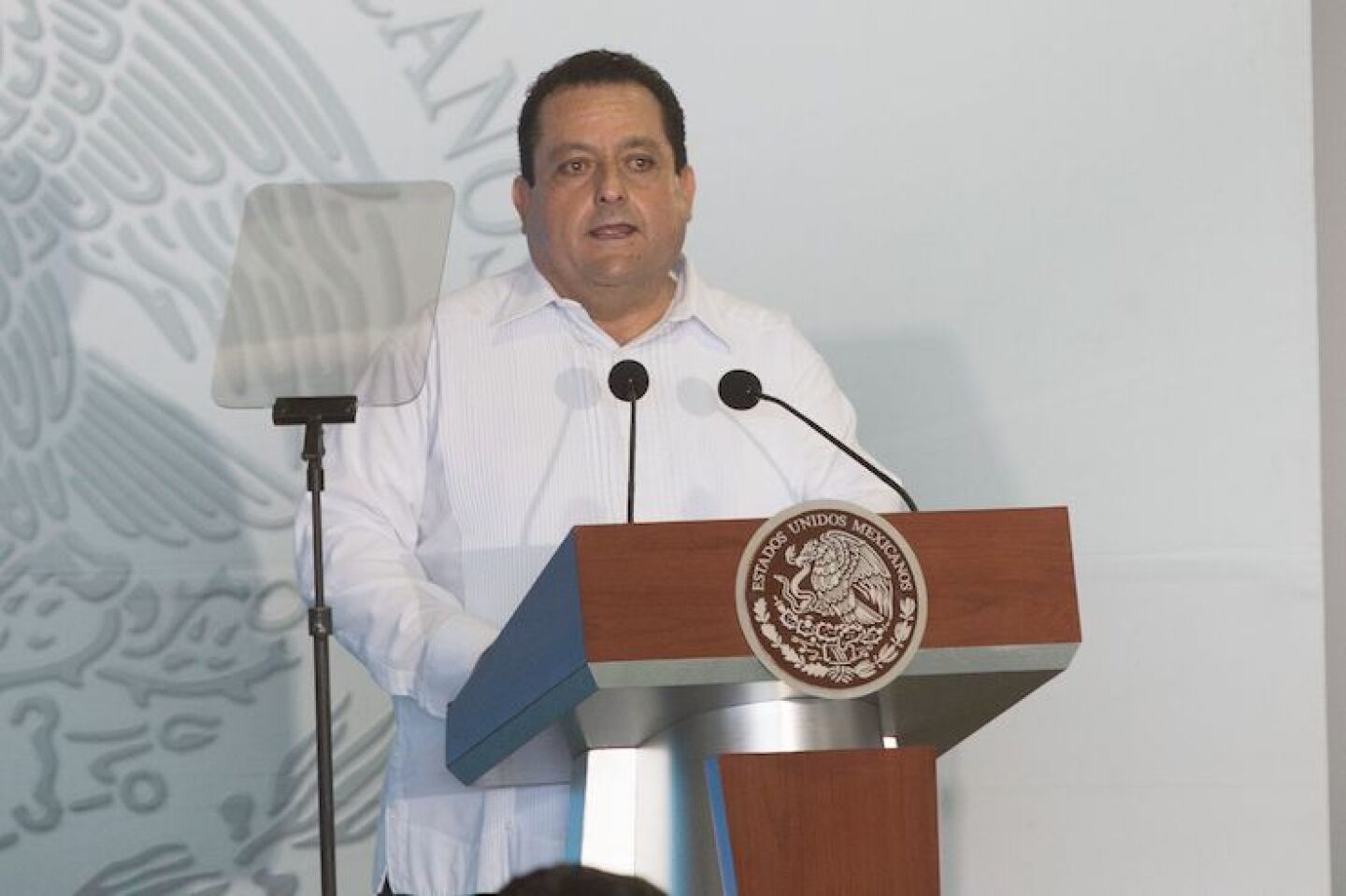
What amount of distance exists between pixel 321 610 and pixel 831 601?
2.67ft

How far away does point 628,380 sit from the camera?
2537mm

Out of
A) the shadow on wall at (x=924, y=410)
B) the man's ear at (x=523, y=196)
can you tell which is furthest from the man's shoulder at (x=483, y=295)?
the shadow on wall at (x=924, y=410)

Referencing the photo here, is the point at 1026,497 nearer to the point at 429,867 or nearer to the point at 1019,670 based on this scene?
the point at 429,867

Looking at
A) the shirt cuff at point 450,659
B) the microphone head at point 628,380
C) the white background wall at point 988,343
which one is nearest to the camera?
the shirt cuff at point 450,659

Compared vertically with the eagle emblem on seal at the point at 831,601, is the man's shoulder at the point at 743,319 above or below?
above

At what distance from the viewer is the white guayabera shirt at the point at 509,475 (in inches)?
104

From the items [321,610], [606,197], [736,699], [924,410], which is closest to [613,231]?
[606,197]

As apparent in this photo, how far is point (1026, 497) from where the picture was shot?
3.80 metres

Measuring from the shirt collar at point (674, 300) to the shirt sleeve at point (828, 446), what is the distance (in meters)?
0.15

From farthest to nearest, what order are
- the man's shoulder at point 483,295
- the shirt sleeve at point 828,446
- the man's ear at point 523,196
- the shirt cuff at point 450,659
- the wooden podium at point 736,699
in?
the man's ear at point 523,196, the man's shoulder at point 483,295, the shirt sleeve at point 828,446, the shirt cuff at point 450,659, the wooden podium at point 736,699

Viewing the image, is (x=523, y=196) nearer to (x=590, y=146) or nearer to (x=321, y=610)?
(x=590, y=146)

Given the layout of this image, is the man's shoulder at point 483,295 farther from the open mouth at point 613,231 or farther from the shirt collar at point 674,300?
the open mouth at point 613,231

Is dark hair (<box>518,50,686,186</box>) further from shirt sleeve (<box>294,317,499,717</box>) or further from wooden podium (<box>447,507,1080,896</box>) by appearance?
wooden podium (<box>447,507,1080,896</box>)

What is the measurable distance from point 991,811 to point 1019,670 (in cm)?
186
